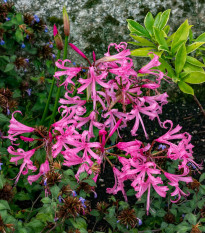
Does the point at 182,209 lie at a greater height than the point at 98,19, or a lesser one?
lesser

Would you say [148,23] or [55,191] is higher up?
[148,23]

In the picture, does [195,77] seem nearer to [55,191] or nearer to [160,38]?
[160,38]

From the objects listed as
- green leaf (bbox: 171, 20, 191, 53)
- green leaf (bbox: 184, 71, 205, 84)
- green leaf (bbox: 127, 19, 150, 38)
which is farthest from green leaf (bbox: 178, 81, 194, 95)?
green leaf (bbox: 127, 19, 150, 38)

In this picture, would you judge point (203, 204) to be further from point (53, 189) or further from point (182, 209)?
point (53, 189)

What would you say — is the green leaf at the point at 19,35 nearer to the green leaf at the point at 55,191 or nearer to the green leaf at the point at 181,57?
the green leaf at the point at 181,57

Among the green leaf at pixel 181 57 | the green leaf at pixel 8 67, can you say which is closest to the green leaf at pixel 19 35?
the green leaf at pixel 8 67

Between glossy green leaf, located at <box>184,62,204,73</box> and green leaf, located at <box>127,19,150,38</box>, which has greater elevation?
green leaf, located at <box>127,19,150,38</box>

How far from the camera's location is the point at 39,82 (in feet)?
8.01

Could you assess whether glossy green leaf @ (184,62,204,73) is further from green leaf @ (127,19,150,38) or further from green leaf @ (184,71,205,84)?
green leaf @ (127,19,150,38)

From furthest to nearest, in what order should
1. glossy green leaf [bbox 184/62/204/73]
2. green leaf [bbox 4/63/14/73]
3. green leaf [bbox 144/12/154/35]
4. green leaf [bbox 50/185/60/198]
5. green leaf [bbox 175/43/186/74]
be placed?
green leaf [bbox 4/63/14/73]
green leaf [bbox 144/12/154/35]
glossy green leaf [bbox 184/62/204/73]
green leaf [bbox 175/43/186/74]
green leaf [bbox 50/185/60/198]

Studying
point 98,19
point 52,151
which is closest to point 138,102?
point 52,151

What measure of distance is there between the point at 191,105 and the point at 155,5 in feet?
2.63

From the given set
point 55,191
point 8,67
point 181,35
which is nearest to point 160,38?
point 181,35

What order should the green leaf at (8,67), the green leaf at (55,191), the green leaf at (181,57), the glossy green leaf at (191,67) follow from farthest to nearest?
the green leaf at (8,67)
the glossy green leaf at (191,67)
the green leaf at (181,57)
the green leaf at (55,191)
